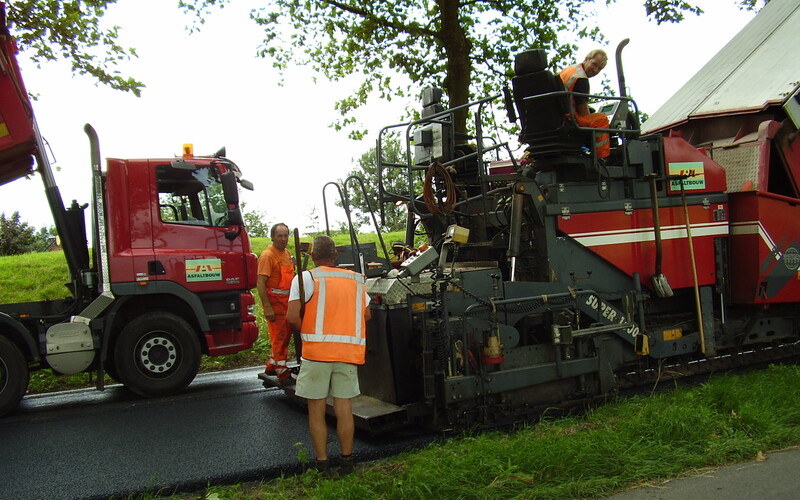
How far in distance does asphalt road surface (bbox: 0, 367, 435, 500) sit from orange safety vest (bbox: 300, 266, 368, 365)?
0.83 metres

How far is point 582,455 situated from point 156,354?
4741 millimetres

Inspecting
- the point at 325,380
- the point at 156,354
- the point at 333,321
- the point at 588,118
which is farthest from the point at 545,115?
the point at 156,354

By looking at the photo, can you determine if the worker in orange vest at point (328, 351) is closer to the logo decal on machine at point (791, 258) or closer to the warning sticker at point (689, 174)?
the warning sticker at point (689, 174)

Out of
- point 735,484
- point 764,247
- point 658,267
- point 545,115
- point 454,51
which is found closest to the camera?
point 735,484

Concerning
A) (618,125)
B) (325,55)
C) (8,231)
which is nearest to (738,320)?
(618,125)

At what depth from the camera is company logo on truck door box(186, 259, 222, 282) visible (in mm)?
7551

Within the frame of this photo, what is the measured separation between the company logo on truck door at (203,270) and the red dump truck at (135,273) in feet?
0.04

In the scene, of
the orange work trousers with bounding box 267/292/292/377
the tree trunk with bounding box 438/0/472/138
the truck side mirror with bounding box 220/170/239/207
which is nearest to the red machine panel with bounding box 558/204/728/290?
the orange work trousers with bounding box 267/292/292/377

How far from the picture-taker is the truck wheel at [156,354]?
7223 millimetres

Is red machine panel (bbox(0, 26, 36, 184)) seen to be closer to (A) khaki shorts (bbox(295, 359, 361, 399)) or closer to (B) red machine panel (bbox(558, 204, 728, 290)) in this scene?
(A) khaki shorts (bbox(295, 359, 361, 399))

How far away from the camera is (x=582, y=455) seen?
4418mm

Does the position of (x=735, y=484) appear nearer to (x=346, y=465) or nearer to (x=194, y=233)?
(x=346, y=465)

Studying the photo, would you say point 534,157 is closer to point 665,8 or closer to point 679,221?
point 679,221

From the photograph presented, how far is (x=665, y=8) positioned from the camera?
13.7 m
